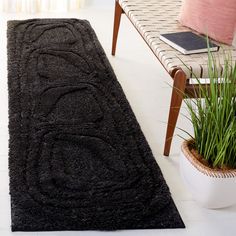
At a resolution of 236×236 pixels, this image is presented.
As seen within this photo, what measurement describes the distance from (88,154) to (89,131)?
192mm

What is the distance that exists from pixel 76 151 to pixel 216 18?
3.11 feet

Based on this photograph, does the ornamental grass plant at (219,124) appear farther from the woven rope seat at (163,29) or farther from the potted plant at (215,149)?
the woven rope seat at (163,29)

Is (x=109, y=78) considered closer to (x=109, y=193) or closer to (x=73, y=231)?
(x=109, y=193)

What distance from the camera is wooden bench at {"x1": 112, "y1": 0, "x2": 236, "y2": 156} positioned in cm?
213

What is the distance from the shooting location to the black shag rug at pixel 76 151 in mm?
1848

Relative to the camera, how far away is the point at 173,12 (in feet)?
9.30

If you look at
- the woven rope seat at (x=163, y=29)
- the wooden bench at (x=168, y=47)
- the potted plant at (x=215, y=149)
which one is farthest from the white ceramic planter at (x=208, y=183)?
the woven rope seat at (x=163, y=29)

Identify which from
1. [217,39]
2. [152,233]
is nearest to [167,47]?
[217,39]

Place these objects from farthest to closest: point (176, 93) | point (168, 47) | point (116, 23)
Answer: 1. point (116, 23)
2. point (168, 47)
3. point (176, 93)

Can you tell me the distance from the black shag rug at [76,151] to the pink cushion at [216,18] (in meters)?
0.57

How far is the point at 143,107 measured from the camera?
104 inches

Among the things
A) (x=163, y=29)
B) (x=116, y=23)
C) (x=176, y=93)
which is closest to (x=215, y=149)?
(x=176, y=93)

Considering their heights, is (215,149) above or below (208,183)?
above

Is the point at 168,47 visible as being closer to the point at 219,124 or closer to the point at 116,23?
the point at 219,124
